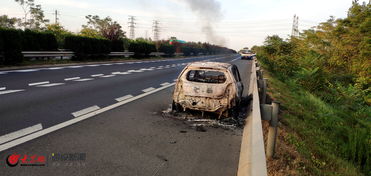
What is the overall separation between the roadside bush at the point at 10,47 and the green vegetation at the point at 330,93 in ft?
46.9

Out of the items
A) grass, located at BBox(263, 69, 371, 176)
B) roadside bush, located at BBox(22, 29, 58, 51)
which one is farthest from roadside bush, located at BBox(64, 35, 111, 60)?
grass, located at BBox(263, 69, 371, 176)

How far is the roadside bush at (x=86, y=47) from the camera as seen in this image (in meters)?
20.2

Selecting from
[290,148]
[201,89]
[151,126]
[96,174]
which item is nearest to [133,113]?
[151,126]

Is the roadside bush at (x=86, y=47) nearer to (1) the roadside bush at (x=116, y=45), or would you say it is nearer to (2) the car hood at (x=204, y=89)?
(1) the roadside bush at (x=116, y=45)

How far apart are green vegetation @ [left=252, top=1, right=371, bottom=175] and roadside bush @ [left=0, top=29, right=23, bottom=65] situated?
14285 millimetres

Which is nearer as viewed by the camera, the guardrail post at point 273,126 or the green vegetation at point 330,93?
the guardrail post at point 273,126

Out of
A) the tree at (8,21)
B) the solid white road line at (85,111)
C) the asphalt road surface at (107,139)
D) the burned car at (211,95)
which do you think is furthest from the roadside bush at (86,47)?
the tree at (8,21)

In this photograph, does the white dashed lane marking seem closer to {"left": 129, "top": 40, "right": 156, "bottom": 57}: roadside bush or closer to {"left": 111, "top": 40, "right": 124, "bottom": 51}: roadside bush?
{"left": 111, "top": 40, "right": 124, "bottom": 51}: roadside bush

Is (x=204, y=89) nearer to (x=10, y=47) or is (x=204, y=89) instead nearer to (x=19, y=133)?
(x=19, y=133)

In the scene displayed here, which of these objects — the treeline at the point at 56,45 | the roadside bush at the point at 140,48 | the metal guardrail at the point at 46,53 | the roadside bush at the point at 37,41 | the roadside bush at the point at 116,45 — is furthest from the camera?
the roadside bush at the point at 140,48

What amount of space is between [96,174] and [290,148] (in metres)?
3.22

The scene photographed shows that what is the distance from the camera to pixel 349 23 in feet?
57.5

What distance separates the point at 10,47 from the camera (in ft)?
46.2

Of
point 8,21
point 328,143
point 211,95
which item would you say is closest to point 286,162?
point 328,143
